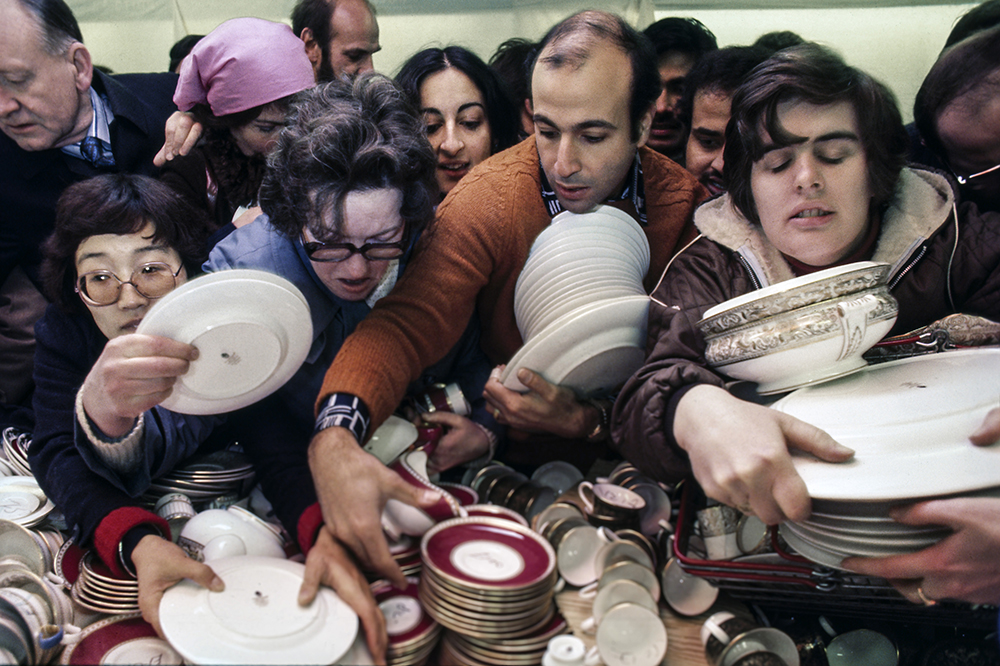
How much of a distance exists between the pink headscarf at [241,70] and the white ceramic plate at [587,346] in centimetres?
72

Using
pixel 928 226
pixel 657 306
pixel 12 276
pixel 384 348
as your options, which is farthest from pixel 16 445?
pixel 928 226

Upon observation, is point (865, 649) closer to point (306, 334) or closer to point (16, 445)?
point (306, 334)

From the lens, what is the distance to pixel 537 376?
3.92ft

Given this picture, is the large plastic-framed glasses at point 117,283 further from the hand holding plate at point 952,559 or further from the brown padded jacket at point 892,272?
the hand holding plate at point 952,559

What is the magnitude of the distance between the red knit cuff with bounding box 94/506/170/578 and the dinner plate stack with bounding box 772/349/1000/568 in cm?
100

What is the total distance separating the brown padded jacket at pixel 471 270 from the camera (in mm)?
1119

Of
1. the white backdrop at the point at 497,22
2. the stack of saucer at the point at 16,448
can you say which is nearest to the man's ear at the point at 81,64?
the white backdrop at the point at 497,22

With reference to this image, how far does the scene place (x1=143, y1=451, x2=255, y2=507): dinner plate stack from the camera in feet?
3.92

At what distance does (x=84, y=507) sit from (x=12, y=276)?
0.61m

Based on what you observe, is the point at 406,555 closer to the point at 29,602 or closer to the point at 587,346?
the point at 587,346

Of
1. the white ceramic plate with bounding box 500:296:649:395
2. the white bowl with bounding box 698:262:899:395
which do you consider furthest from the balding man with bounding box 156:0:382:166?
the white bowl with bounding box 698:262:899:395

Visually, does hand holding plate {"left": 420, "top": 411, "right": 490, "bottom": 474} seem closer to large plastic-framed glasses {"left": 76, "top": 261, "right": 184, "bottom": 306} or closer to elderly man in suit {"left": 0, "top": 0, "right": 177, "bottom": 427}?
large plastic-framed glasses {"left": 76, "top": 261, "right": 184, "bottom": 306}

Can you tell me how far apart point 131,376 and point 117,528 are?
0.89ft

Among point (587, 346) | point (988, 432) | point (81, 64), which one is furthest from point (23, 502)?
point (988, 432)
